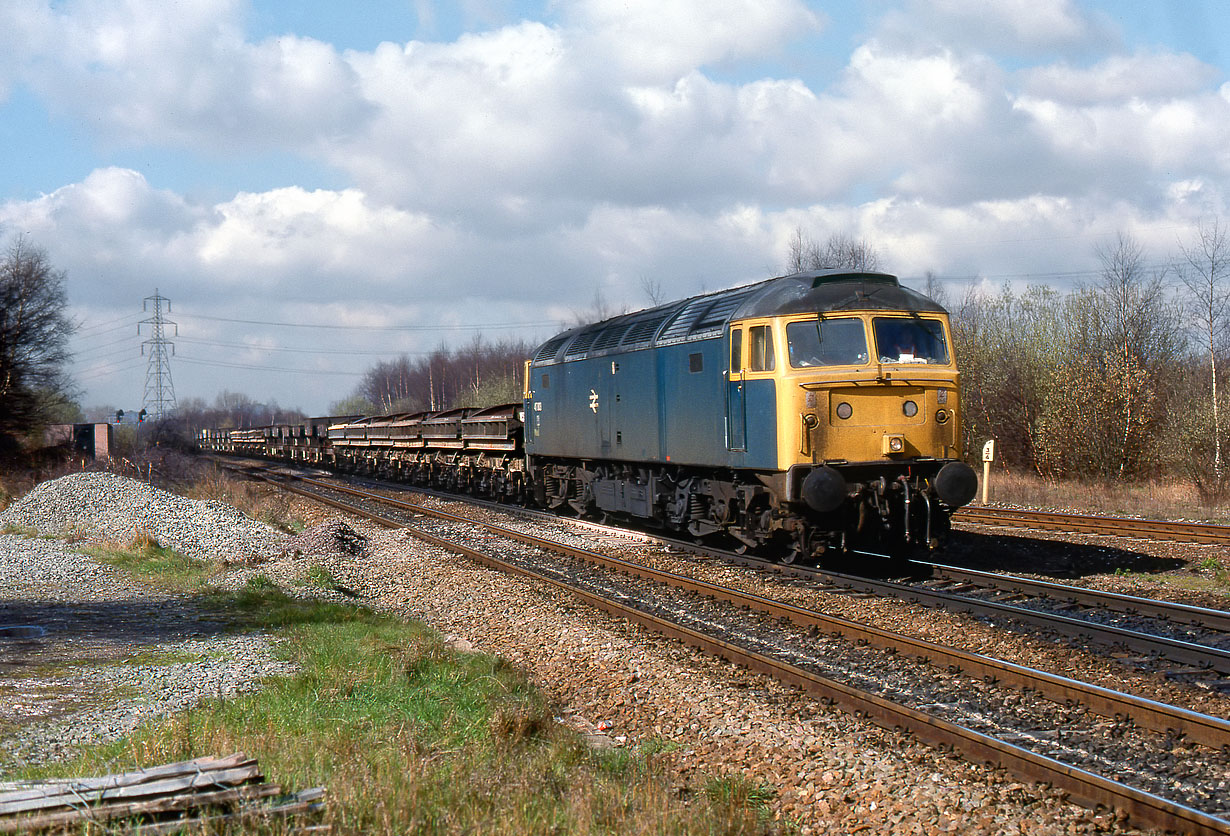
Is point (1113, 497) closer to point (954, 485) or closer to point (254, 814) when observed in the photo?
point (954, 485)

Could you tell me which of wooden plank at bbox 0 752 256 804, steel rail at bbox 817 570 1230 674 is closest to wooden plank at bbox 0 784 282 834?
wooden plank at bbox 0 752 256 804

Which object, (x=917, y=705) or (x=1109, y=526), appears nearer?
(x=917, y=705)

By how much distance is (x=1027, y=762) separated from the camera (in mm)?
5758

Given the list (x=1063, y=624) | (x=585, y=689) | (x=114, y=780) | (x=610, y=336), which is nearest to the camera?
(x=114, y=780)

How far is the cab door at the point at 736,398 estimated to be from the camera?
42.9ft

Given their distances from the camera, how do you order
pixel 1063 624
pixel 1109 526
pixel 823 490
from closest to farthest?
pixel 1063 624, pixel 823 490, pixel 1109 526

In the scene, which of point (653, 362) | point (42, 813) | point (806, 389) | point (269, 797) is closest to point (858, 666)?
point (806, 389)

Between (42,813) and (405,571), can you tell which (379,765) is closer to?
(42,813)

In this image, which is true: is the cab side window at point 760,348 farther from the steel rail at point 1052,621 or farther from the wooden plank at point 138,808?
the wooden plank at point 138,808

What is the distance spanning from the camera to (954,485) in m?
11.9

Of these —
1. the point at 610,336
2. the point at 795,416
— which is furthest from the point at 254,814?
the point at 610,336

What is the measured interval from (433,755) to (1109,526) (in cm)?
1393

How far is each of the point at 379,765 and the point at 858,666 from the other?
Answer: 4.41 metres

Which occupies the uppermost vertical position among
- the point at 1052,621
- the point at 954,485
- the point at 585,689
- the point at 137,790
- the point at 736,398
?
the point at 736,398
